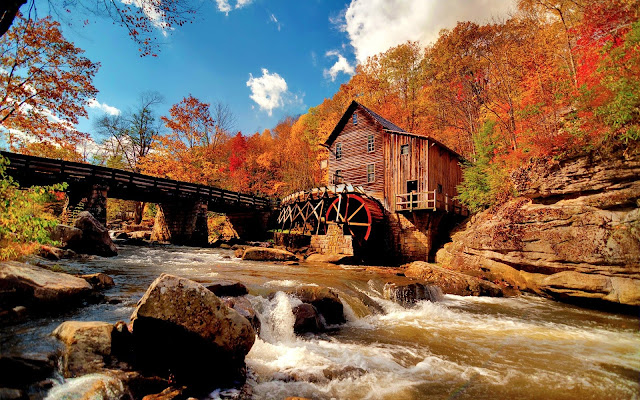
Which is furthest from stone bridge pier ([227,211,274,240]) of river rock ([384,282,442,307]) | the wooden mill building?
river rock ([384,282,442,307])

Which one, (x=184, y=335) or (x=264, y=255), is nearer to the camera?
(x=184, y=335)

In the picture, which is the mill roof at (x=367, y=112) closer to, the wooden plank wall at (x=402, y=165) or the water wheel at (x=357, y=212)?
the wooden plank wall at (x=402, y=165)

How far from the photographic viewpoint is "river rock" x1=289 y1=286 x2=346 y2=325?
630cm

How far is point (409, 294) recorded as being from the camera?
8055 millimetres

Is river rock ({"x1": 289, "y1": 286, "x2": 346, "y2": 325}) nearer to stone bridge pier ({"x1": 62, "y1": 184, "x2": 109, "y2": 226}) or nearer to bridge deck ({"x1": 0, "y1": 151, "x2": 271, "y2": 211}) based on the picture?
stone bridge pier ({"x1": 62, "y1": 184, "x2": 109, "y2": 226})

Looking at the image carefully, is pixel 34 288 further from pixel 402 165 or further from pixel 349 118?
pixel 349 118

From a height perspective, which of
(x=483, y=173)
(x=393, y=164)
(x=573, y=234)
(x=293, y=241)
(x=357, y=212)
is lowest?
(x=293, y=241)

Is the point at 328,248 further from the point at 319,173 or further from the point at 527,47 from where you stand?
the point at 527,47

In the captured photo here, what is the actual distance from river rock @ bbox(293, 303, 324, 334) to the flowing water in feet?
0.69

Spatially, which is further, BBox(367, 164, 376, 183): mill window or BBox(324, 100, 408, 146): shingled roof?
BBox(324, 100, 408, 146): shingled roof

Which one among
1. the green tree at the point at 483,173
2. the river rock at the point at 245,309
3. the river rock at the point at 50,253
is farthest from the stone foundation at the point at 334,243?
the river rock at the point at 50,253

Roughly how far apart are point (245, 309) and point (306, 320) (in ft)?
4.63

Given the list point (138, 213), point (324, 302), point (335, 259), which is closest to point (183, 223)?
point (138, 213)

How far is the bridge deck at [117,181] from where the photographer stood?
542 inches
